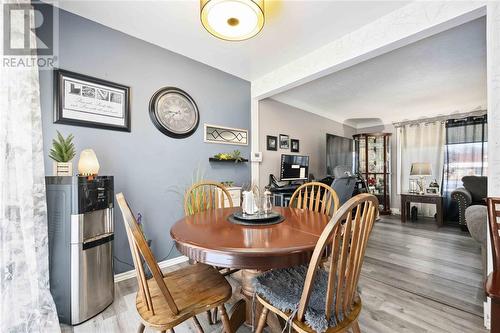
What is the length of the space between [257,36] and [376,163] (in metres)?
4.50

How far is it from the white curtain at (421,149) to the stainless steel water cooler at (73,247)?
6031 mm

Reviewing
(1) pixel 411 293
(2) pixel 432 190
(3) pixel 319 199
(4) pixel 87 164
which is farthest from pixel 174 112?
(2) pixel 432 190

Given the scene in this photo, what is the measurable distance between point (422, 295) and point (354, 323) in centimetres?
140

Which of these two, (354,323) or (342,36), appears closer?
(354,323)

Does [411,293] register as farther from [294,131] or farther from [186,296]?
[294,131]

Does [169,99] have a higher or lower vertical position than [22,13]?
lower

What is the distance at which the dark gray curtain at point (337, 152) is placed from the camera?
4504 mm

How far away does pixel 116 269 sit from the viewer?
2.08 m

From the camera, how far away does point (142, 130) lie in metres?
2.28

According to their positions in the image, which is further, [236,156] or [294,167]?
[294,167]

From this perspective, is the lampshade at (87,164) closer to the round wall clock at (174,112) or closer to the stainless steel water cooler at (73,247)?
the stainless steel water cooler at (73,247)

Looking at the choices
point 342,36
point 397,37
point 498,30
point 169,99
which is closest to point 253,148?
point 169,99

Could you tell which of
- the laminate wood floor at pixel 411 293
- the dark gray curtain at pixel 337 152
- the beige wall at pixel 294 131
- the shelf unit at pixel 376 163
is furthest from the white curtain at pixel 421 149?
the laminate wood floor at pixel 411 293

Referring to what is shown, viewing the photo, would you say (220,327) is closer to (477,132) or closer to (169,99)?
(169,99)
